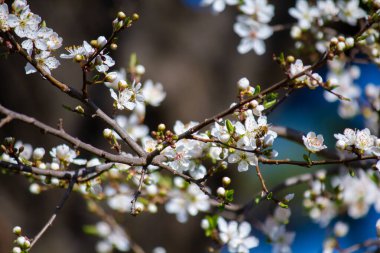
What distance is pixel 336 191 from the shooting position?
185 cm

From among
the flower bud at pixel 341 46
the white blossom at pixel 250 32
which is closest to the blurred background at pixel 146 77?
the white blossom at pixel 250 32

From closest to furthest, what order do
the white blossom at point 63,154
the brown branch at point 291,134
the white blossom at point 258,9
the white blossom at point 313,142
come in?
1. the white blossom at point 313,142
2. the white blossom at point 63,154
3. the brown branch at point 291,134
4. the white blossom at point 258,9

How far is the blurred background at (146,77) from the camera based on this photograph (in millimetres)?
2990

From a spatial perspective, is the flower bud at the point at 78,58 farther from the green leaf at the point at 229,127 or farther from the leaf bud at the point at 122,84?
the green leaf at the point at 229,127

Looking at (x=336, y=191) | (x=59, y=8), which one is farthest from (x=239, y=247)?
(x=59, y=8)

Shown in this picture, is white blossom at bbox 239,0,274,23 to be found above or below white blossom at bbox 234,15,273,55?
above

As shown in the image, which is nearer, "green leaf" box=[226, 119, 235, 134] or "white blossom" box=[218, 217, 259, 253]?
"green leaf" box=[226, 119, 235, 134]

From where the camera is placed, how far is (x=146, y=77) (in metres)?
3.14

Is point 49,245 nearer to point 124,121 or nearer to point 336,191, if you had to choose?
point 124,121

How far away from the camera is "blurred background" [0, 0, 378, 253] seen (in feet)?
9.81

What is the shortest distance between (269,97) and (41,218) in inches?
85.1

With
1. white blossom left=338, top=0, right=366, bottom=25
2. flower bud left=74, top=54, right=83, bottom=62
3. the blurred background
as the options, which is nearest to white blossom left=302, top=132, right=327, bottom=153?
flower bud left=74, top=54, right=83, bottom=62

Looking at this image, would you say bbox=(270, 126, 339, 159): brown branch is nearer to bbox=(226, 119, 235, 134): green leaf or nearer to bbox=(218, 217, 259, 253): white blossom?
bbox=(218, 217, 259, 253): white blossom

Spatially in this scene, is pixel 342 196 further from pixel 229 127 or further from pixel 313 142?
pixel 229 127
